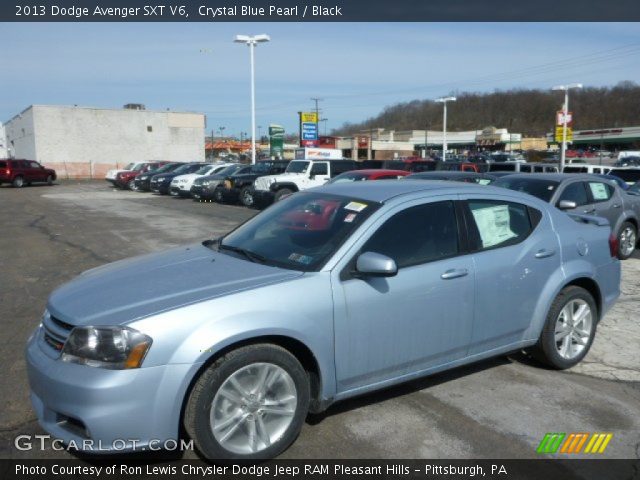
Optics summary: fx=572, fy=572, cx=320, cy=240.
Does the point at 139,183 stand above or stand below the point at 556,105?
below

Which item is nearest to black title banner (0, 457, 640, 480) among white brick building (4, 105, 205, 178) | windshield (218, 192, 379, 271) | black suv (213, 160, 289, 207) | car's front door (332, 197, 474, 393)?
car's front door (332, 197, 474, 393)

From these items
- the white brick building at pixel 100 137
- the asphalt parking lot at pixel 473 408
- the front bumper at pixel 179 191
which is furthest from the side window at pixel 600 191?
the white brick building at pixel 100 137

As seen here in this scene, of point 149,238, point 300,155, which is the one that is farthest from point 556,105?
point 149,238

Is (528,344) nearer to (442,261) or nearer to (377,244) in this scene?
(442,261)

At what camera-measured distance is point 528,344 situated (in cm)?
469

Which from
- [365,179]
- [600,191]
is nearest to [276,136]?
[365,179]

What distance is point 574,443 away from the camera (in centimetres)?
370

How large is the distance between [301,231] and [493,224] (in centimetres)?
155

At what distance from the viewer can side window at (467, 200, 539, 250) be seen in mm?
4406

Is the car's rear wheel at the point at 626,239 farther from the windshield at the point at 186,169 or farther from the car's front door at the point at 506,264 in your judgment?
the windshield at the point at 186,169

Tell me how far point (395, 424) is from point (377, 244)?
1.23 m

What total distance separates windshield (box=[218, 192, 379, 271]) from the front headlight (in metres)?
1.12

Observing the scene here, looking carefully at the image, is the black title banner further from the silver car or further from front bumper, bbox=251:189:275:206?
front bumper, bbox=251:189:275:206

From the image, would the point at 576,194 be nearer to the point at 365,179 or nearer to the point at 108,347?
the point at 365,179
